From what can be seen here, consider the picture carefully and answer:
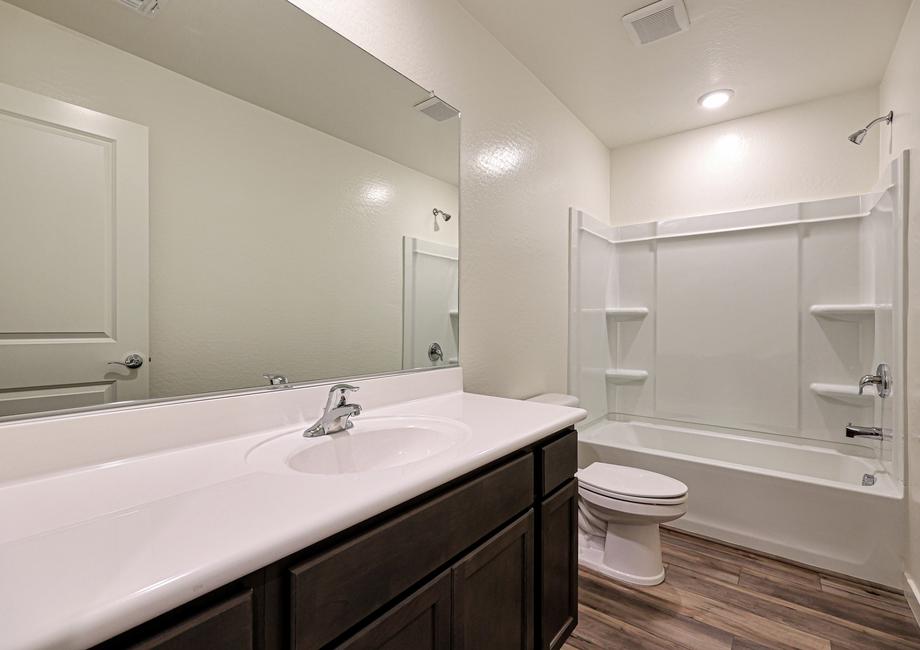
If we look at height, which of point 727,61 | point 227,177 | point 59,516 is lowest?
point 59,516

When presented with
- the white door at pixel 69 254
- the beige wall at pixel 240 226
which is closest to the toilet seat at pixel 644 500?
the beige wall at pixel 240 226

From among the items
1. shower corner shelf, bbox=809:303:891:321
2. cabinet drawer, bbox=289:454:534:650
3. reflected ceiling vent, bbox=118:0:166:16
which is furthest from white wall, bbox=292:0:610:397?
shower corner shelf, bbox=809:303:891:321

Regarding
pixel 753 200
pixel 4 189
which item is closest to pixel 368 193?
pixel 4 189

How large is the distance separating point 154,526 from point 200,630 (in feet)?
0.54

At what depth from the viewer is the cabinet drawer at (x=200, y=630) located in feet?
1.57

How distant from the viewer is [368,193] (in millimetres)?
1492

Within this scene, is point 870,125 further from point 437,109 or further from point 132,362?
point 132,362

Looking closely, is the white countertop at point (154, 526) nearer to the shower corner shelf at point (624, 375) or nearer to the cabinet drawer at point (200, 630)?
the cabinet drawer at point (200, 630)

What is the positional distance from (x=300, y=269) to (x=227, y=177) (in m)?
0.30

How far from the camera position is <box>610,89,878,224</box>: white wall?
2.54m

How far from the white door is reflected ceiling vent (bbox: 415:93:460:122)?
1.01 metres

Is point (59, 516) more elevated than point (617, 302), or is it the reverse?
point (617, 302)

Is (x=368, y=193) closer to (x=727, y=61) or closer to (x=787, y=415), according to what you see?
(x=727, y=61)

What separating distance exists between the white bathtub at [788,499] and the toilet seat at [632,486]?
428 mm
